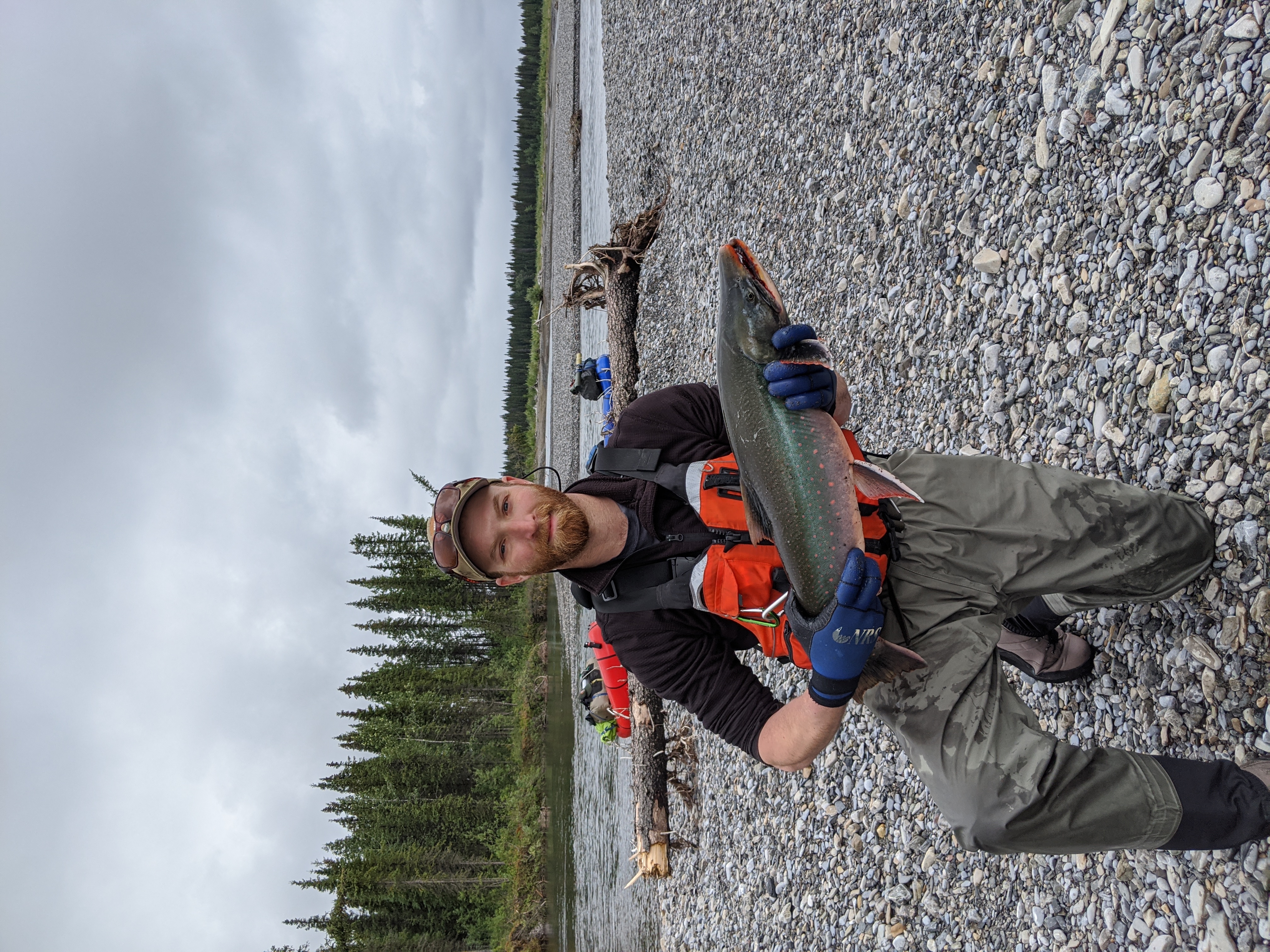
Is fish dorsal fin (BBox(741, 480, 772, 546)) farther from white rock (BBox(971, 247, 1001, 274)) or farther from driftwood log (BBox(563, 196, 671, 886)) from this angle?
driftwood log (BBox(563, 196, 671, 886))

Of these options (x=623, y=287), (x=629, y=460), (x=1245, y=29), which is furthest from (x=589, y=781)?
(x=1245, y=29)

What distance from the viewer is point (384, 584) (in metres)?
35.6

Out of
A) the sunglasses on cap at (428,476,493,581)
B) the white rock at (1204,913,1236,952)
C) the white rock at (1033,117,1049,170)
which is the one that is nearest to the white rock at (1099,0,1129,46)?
the white rock at (1033,117,1049,170)

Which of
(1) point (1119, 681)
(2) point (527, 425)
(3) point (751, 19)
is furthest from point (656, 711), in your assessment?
(2) point (527, 425)

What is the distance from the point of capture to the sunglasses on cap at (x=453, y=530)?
339cm

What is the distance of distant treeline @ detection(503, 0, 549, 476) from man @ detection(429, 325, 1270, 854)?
1558 inches

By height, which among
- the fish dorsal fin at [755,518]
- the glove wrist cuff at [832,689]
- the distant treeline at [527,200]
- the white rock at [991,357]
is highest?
the distant treeline at [527,200]

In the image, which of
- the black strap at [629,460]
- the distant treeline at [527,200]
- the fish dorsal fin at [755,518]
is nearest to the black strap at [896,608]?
the fish dorsal fin at [755,518]

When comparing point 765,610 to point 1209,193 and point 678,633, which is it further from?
point 1209,193

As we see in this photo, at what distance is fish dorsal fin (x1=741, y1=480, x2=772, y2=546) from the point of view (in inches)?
108

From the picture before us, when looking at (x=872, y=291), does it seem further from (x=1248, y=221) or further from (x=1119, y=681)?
(x=1119, y=681)

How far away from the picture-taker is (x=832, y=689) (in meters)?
2.49

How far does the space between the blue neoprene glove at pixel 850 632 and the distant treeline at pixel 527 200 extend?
133ft

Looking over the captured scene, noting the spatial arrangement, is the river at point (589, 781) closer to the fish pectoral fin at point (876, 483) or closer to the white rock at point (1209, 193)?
the fish pectoral fin at point (876, 483)
